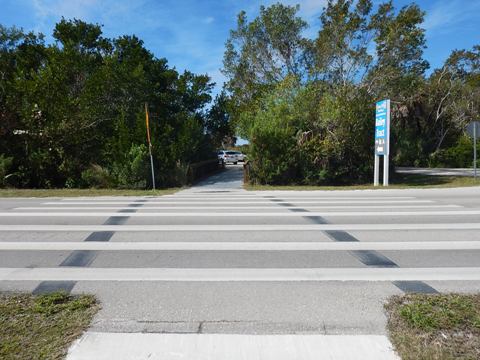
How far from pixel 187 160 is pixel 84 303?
17.4 meters

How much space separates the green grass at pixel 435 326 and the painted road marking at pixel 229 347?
0.20m

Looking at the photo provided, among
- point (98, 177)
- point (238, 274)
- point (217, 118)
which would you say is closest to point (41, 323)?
point (238, 274)

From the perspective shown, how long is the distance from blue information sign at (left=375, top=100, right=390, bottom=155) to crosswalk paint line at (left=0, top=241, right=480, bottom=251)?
11.9 meters

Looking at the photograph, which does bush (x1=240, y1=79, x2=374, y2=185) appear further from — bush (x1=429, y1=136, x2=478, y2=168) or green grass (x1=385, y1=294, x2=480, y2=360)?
bush (x1=429, y1=136, x2=478, y2=168)

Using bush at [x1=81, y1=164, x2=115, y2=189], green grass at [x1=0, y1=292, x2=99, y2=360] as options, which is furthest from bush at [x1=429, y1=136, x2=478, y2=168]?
green grass at [x1=0, y1=292, x2=99, y2=360]

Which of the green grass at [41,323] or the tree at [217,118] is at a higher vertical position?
the tree at [217,118]

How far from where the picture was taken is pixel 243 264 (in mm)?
5461

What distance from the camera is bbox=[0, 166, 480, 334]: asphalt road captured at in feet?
12.5

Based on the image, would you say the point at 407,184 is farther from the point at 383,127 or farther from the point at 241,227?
the point at 241,227

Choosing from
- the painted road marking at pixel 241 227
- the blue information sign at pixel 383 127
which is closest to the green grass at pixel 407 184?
the blue information sign at pixel 383 127

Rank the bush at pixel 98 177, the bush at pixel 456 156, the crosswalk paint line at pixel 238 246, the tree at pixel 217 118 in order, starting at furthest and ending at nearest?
the tree at pixel 217 118 < the bush at pixel 456 156 < the bush at pixel 98 177 < the crosswalk paint line at pixel 238 246

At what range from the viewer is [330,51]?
2512cm

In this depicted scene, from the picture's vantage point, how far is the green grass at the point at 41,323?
307 centimetres

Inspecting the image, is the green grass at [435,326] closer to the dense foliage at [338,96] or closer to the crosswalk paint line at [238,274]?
the crosswalk paint line at [238,274]
